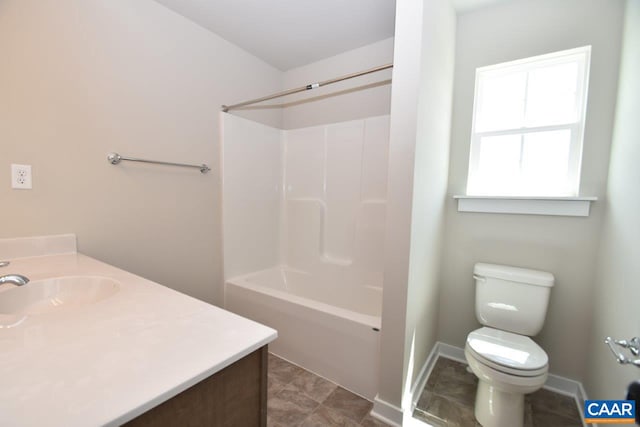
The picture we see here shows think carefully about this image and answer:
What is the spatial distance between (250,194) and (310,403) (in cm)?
164

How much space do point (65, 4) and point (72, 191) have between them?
0.95m

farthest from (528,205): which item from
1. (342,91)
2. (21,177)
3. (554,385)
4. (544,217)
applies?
(21,177)

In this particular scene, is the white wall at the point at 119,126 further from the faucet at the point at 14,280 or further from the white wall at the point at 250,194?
the faucet at the point at 14,280

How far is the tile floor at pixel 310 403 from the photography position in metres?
1.37

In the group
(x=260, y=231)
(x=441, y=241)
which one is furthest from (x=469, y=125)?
(x=260, y=231)

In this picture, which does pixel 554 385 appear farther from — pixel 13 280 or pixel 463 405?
pixel 13 280

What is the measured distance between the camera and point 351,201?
231 centimetres

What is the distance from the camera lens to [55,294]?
100 cm

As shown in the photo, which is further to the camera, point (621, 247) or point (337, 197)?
point (337, 197)

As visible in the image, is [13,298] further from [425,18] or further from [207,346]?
[425,18]

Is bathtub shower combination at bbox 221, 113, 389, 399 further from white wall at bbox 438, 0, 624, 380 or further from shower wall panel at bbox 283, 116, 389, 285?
white wall at bbox 438, 0, 624, 380

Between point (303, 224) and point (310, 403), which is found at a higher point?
point (303, 224)

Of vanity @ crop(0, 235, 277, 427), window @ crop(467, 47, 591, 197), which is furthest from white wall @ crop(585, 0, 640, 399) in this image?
vanity @ crop(0, 235, 277, 427)

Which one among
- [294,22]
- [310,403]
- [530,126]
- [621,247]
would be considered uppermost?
[294,22]
